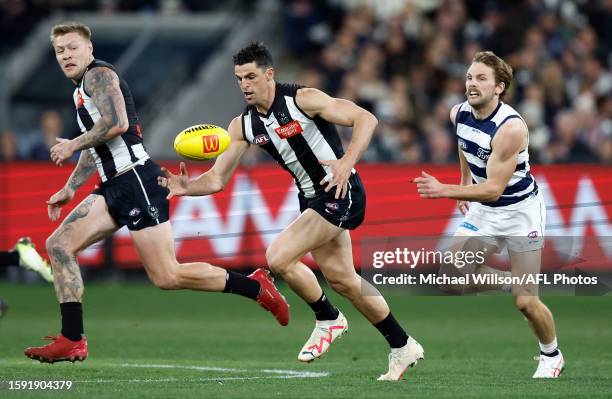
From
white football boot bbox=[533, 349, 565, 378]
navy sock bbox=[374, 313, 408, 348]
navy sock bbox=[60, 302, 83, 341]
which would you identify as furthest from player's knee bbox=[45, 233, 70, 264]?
white football boot bbox=[533, 349, 565, 378]

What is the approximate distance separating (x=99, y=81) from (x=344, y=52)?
1130cm

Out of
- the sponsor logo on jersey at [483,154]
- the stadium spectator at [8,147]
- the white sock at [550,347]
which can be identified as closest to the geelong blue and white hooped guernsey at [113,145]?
the sponsor logo on jersey at [483,154]

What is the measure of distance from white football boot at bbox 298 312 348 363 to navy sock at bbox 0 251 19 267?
3557 millimetres

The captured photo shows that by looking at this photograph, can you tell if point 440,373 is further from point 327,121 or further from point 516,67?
point 516,67

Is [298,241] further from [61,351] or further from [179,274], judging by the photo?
[61,351]

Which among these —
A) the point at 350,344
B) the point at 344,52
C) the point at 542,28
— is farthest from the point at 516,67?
the point at 350,344

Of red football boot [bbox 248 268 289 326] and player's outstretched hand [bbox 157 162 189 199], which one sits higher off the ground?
player's outstretched hand [bbox 157 162 189 199]

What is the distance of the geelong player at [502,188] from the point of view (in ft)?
31.8

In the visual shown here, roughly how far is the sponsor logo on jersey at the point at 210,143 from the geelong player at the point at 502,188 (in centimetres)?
190

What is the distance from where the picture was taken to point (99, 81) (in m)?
9.77

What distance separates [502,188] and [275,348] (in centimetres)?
368

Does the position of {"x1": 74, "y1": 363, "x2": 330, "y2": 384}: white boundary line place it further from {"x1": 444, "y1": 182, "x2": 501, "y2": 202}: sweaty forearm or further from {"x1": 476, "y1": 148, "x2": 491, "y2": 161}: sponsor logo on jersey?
{"x1": 476, "y1": 148, "x2": 491, "y2": 161}: sponsor logo on jersey

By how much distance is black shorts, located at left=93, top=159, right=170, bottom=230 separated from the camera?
32.2 ft

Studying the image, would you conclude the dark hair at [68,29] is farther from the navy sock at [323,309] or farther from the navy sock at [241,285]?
the navy sock at [323,309]
